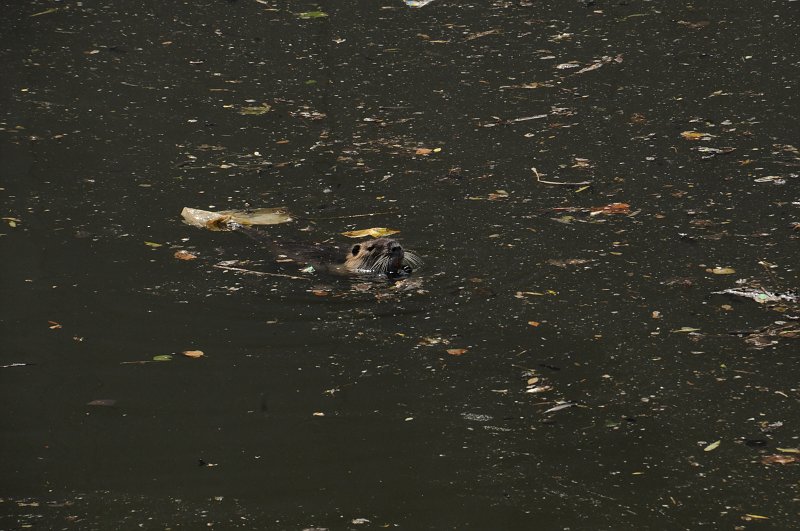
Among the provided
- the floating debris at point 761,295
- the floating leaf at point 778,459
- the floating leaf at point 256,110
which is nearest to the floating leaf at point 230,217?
the floating leaf at point 256,110

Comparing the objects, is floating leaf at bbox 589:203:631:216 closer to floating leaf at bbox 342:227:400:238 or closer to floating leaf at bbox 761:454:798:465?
floating leaf at bbox 342:227:400:238

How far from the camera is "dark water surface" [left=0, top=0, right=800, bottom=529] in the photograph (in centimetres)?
351

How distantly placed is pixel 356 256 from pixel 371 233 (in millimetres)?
504

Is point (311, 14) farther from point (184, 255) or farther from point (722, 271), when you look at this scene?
point (722, 271)

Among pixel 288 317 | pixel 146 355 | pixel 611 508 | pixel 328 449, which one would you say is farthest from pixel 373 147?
pixel 611 508

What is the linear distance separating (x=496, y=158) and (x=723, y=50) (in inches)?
90.9

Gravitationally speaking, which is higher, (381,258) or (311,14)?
(311,14)

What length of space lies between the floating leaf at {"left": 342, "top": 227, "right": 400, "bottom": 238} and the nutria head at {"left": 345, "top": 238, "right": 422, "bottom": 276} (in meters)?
0.38

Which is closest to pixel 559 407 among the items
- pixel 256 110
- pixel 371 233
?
pixel 371 233

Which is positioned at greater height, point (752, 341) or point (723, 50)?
point (723, 50)

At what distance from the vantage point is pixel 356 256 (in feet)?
16.8

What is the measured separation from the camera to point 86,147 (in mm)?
6582

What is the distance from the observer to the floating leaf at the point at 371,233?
5578 millimetres

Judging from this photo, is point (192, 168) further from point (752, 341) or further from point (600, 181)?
point (752, 341)
